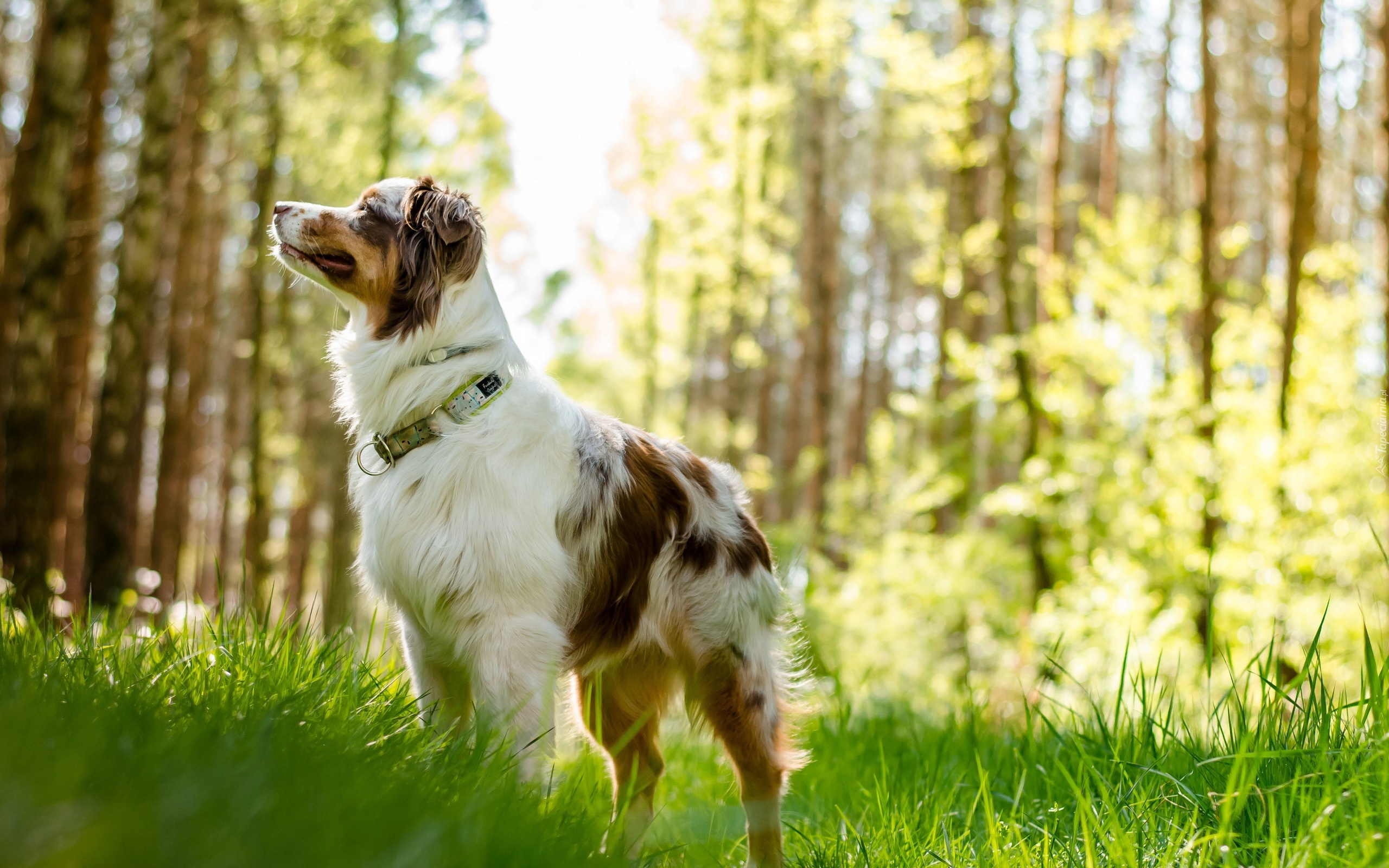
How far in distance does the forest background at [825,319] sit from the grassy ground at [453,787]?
0.37 m

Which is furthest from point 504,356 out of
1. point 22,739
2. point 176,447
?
point 176,447

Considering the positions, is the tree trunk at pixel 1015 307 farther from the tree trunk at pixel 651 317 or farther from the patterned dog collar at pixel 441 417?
the tree trunk at pixel 651 317

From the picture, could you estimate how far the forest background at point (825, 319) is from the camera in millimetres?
8625

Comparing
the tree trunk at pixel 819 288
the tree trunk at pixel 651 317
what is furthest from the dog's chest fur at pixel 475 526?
the tree trunk at pixel 651 317

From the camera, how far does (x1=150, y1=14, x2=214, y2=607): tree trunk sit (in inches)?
557

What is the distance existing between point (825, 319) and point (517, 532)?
58.2 ft

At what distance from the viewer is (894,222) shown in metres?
→ 26.0

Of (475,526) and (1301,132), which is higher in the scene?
(1301,132)

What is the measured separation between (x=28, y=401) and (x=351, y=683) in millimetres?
7161

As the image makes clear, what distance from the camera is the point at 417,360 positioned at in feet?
11.4

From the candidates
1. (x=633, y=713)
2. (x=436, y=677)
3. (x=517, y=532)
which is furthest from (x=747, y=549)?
(x=436, y=677)

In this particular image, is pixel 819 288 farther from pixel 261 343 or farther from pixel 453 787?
pixel 453 787

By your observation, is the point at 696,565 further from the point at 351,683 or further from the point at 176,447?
the point at 176,447

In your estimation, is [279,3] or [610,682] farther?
[279,3]
